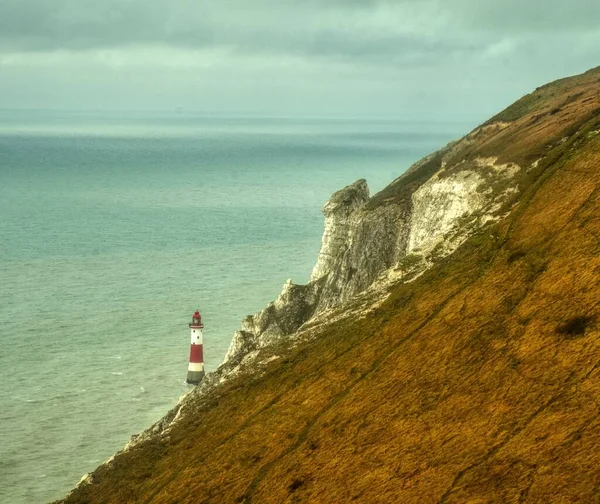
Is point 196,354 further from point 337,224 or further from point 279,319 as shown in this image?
point 279,319

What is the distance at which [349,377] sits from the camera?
108 ft

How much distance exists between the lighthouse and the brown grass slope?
1413 inches

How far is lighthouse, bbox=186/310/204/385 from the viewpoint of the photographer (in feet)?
244

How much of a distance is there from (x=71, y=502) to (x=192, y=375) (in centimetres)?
4051

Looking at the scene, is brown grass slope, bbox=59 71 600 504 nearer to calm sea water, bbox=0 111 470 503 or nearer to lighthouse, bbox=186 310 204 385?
calm sea water, bbox=0 111 470 503

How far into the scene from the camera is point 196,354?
7494 cm

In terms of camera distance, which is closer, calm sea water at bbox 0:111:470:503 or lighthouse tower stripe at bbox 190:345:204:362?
calm sea water at bbox 0:111:470:503

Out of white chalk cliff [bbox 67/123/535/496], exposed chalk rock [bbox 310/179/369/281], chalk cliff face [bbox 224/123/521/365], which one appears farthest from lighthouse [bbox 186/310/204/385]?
chalk cliff face [bbox 224/123/521/365]

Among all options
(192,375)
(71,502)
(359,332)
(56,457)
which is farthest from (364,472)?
(192,375)


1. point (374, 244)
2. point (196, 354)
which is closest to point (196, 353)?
point (196, 354)

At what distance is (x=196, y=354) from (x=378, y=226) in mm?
23583

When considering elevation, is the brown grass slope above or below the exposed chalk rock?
below

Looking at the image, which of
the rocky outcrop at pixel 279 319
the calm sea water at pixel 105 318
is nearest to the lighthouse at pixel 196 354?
the calm sea water at pixel 105 318

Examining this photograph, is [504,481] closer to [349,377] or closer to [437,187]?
[349,377]
